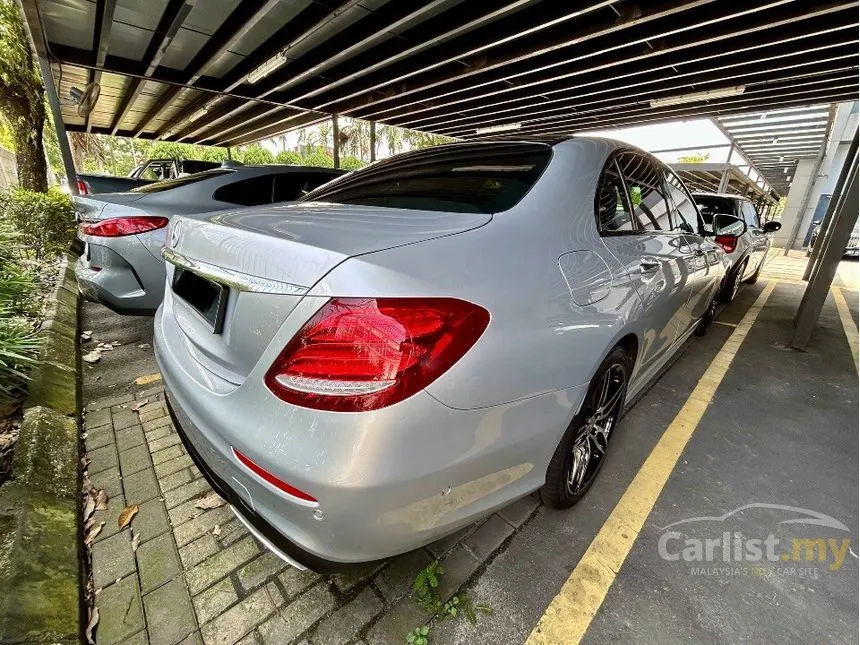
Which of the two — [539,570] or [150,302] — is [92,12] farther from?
[539,570]

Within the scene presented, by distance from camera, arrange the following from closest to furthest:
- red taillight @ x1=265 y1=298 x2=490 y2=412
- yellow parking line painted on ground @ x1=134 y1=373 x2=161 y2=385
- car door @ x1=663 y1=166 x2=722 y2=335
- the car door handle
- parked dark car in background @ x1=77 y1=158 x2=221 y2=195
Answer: red taillight @ x1=265 y1=298 x2=490 y2=412
the car door handle
car door @ x1=663 y1=166 x2=722 y2=335
yellow parking line painted on ground @ x1=134 y1=373 x2=161 y2=385
parked dark car in background @ x1=77 y1=158 x2=221 y2=195

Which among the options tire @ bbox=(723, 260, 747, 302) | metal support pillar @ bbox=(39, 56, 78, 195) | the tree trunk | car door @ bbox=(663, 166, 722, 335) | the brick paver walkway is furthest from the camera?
the tree trunk

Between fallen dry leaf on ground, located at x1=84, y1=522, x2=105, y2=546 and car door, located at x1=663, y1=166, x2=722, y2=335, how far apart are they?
3.57 meters

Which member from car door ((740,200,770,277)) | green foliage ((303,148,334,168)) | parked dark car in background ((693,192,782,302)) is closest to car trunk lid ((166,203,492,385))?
parked dark car in background ((693,192,782,302))

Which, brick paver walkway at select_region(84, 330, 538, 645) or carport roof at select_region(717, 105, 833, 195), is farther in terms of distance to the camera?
carport roof at select_region(717, 105, 833, 195)

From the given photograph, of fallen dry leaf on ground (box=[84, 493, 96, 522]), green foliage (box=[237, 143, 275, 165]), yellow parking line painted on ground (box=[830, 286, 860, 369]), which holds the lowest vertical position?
fallen dry leaf on ground (box=[84, 493, 96, 522])

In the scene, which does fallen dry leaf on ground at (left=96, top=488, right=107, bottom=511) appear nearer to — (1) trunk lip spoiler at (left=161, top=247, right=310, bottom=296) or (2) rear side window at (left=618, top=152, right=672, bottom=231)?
(1) trunk lip spoiler at (left=161, top=247, right=310, bottom=296)

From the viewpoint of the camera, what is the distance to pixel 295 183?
4383mm

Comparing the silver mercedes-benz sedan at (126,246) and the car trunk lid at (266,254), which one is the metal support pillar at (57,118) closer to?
the silver mercedes-benz sedan at (126,246)

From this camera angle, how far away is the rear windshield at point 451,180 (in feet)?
5.15

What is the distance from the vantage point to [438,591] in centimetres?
155

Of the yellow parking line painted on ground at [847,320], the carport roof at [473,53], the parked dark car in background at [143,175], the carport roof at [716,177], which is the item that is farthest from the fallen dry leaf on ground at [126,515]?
the carport roof at [716,177]

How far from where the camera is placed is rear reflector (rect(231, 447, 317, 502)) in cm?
104

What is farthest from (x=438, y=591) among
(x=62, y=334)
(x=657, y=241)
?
(x=62, y=334)
